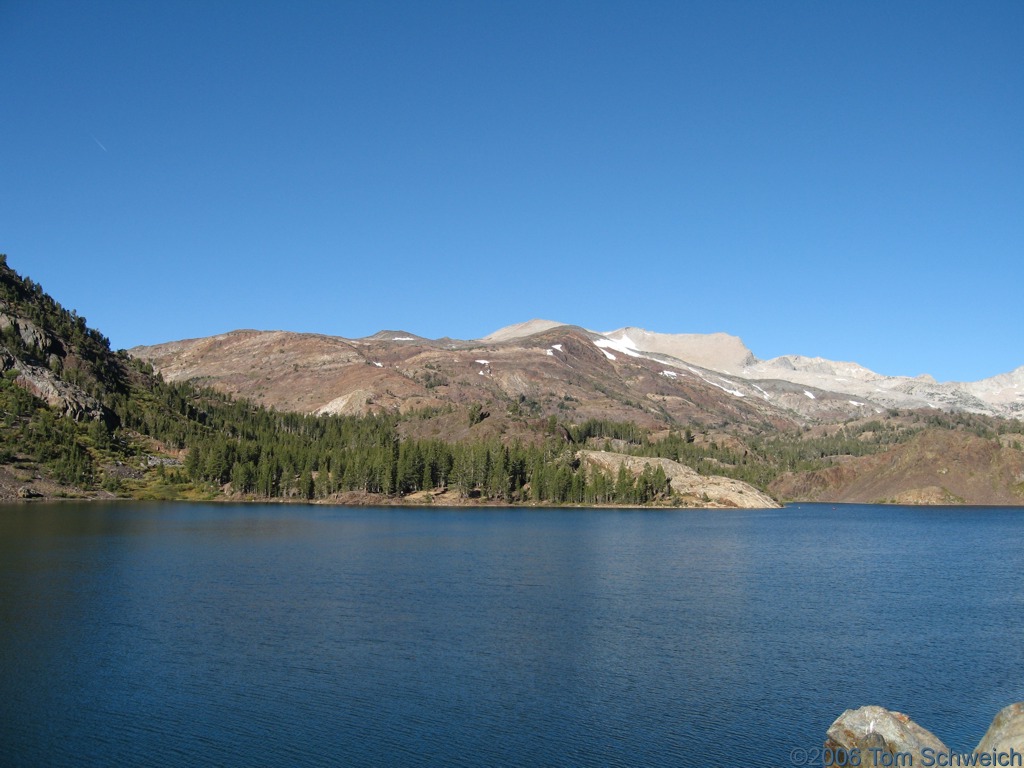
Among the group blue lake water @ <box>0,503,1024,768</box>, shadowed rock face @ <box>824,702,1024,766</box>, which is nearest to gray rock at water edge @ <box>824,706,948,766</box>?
shadowed rock face @ <box>824,702,1024,766</box>

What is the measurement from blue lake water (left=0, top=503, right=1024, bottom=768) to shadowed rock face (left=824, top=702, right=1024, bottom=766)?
3.39 m

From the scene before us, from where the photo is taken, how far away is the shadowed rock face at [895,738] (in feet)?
94.3

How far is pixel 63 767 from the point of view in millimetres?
32562

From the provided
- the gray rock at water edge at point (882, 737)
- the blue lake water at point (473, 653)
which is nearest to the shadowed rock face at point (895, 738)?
the gray rock at water edge at point (882, 737)

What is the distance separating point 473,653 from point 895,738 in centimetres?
2547

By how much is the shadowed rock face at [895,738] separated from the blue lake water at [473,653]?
11.1ft

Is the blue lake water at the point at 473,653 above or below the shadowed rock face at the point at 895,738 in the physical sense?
below

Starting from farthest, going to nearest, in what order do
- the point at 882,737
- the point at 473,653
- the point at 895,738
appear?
the point at 473,653 → the point at 882,737 → the point at 895,738

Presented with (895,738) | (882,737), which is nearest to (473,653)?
(882,737)

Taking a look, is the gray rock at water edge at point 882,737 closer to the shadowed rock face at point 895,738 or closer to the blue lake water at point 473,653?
the shadowed rock face at point 895,738

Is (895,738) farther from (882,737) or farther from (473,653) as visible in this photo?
(473,653)

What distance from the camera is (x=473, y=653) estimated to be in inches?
1960

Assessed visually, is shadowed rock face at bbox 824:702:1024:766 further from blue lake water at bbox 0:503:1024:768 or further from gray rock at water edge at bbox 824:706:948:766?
blue lake water at bbox 0:503:1024:768

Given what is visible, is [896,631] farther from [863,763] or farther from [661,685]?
[863,763]
